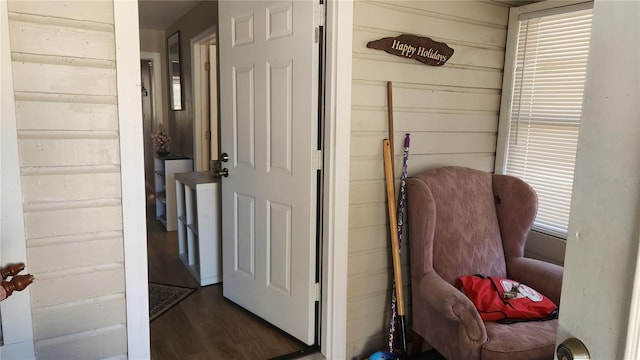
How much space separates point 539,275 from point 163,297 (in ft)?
8.15

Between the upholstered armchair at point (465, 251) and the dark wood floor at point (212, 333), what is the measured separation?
822 millimetres

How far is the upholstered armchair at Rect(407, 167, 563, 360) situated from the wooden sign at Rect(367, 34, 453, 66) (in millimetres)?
626

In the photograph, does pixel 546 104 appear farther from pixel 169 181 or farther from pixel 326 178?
pixel 169 181

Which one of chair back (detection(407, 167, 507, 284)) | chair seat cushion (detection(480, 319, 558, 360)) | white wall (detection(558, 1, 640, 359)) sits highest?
white wall (detection(558, 1, 640, 359))

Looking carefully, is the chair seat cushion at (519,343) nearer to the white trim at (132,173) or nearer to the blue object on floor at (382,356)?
the blue object on floor at (382,356)

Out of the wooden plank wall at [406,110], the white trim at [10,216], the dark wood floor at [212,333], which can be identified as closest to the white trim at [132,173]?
Answer: the white trim at [10,216]

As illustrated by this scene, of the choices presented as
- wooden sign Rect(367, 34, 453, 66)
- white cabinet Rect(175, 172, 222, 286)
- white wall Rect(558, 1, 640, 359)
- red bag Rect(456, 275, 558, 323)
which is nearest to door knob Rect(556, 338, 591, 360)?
white wall Rect(558, 1, 640, 359)

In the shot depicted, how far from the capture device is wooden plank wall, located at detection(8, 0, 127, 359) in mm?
1539

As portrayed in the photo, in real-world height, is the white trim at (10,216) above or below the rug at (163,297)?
above

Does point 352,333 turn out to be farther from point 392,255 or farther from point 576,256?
point 576,256

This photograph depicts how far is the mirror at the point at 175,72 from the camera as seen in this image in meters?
5.25

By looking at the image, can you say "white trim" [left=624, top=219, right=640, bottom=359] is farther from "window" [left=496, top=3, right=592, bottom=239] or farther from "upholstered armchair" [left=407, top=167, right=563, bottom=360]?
"window" [left=496, top=3, right=592, bottom=239]

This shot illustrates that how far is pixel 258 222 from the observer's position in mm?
2631

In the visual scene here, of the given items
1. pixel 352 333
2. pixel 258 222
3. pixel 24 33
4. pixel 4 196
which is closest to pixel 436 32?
pixel 258 222
